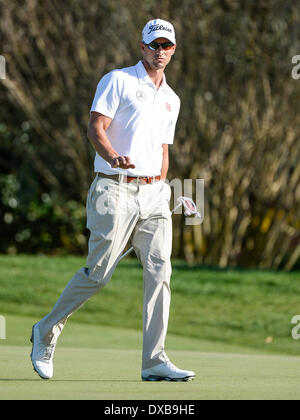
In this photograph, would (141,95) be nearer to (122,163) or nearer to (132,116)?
(132,116)

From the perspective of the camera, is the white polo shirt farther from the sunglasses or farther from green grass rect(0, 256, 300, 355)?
green grass rect(0, 256, 300, 355)

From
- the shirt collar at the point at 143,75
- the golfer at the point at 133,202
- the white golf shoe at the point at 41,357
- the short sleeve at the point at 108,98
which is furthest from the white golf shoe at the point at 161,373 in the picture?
the shirt collar at the point at 143,75

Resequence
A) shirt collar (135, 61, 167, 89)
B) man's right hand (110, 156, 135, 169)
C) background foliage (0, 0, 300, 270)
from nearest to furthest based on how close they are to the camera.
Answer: man's right hand (110, 156, 135, 169) < shirt collar (135, 61, 167, 89) < background foliage (0, 0, 300, 270)

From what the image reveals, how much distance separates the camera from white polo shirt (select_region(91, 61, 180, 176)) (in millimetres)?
5949

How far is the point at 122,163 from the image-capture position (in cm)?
567

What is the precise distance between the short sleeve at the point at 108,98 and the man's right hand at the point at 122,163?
382 mm

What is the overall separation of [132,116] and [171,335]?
6.18 m

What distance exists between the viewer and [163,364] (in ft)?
19.5

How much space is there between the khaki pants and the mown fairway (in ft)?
1.00

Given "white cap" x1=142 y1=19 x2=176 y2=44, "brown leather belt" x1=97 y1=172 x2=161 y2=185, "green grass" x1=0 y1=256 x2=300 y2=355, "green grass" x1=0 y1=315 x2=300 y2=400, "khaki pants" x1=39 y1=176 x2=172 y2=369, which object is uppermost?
"white cap" x1=142 y1=19 x2=176 y2=44

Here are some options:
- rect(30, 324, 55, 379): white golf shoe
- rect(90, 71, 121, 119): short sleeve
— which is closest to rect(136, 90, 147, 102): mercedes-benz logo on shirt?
rect(90, 71, 121, 119): short sleeve

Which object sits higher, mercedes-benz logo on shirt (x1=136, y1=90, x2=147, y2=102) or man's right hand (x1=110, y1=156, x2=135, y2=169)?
mercedes-benz logo on shirt (x1=136, y1=90, x2=147, y2=102)
